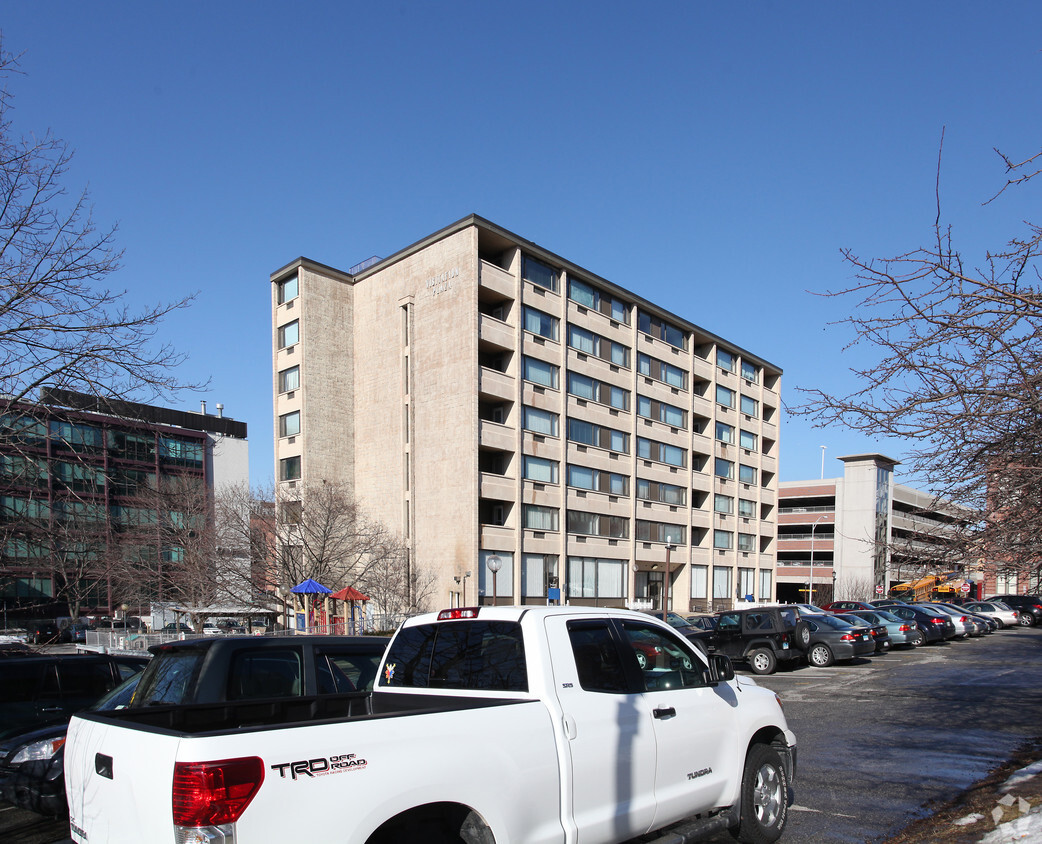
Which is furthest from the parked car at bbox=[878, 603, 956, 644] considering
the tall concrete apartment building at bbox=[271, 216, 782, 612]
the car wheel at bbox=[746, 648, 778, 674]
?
the tall concrete apartment building at bbox=[271, 216, 782, 612]

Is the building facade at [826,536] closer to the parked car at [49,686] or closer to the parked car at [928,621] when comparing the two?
the parked car at [928,621]

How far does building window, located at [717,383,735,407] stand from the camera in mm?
65875

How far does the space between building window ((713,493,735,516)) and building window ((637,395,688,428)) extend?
24.8 ft

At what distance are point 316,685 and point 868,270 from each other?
5.91m

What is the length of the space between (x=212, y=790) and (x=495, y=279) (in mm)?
43526

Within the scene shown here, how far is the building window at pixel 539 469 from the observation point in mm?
46562

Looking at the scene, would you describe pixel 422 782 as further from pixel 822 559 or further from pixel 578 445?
pixel 822 559

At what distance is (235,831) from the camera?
11.1 ft

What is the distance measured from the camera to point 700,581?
62562mm

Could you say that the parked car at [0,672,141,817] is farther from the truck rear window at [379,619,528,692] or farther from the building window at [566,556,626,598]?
the building window at [566,556,626,598]

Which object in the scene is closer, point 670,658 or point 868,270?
point 670,658

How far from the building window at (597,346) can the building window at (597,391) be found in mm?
1677

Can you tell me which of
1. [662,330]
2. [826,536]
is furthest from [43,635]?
[826,536]

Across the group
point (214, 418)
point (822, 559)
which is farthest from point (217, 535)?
point (822, 559)
